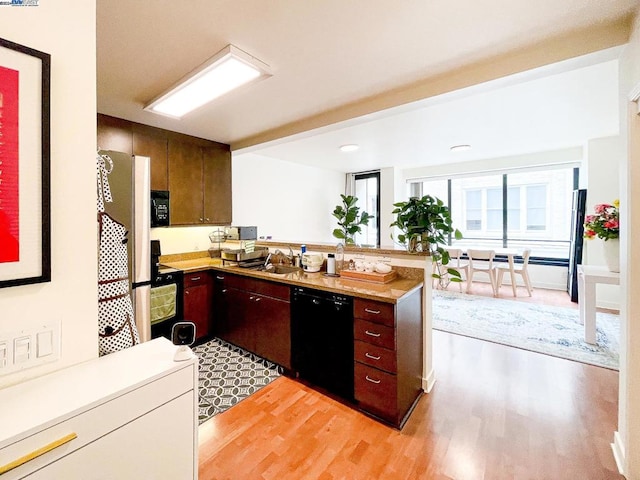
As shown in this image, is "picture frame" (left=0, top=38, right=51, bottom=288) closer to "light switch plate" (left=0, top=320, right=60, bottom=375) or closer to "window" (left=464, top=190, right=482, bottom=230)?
"light switch plate" (left=0, top=320, right=60, bottom=375)

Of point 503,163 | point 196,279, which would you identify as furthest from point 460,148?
point 196,279

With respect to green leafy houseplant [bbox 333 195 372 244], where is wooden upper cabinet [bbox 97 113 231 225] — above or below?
above

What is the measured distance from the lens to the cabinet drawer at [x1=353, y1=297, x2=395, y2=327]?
188 cm

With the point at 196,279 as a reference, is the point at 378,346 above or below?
below

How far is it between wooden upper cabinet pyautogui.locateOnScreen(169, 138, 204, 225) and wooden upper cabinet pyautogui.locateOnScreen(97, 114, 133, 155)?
44cm

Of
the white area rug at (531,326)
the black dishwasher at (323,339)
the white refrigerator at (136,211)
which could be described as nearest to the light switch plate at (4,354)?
the white refrigerator at (136,211)

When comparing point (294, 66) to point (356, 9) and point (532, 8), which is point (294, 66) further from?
point (532, 8)

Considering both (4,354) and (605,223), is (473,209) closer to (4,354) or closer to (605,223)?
(605,223)

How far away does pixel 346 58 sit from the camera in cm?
191

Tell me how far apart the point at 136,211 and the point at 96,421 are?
1.36 meters

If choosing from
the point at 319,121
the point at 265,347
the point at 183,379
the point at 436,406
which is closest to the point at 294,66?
the point at 319,121

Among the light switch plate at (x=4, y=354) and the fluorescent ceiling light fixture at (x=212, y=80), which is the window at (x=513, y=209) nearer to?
the fluorescent ceiling light fixture at (x=212, y=80)

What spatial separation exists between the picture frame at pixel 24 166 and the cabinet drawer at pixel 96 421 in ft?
1.37

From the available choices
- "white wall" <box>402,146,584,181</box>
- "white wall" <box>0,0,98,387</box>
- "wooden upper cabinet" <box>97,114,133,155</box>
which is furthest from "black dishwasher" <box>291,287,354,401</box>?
"white wall" <box>402,146,584,181</box>
